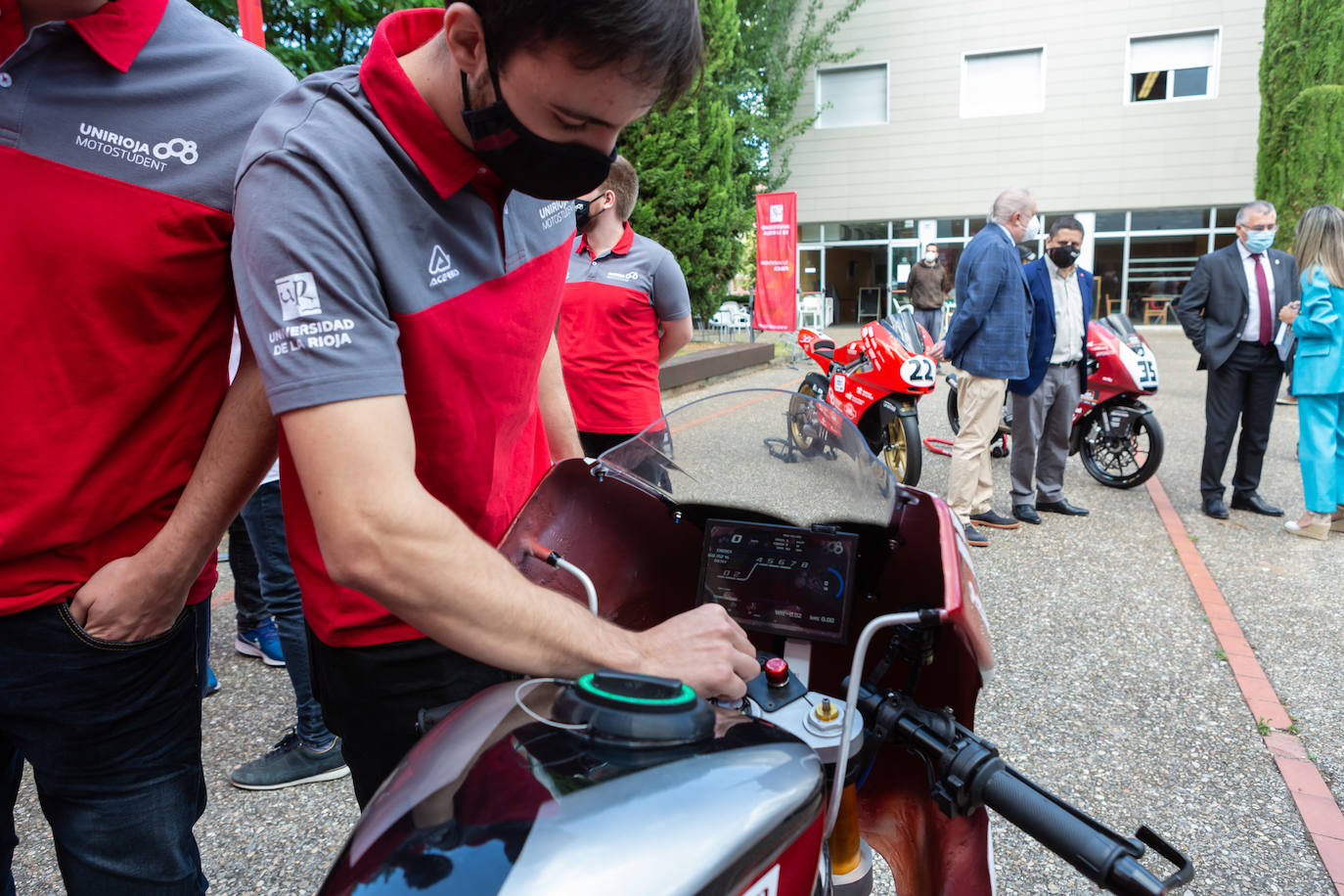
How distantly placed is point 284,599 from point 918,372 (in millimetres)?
4429

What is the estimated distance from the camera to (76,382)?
1150mm

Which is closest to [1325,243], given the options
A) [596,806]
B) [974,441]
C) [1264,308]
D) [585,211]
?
[1264,308]

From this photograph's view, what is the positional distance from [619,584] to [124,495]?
29.2 inches

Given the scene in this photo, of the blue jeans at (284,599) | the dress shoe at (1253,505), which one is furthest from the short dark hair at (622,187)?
the dress shoe at (1253,505)

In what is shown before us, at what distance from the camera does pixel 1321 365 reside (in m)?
5.12

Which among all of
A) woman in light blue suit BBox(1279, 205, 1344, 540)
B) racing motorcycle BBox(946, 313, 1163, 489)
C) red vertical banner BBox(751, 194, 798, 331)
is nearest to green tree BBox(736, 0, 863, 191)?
red vertical banner BBox(751, 194, 798, 331)

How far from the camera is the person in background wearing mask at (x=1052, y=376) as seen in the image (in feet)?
18.3

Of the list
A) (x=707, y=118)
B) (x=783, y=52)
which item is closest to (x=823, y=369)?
(x=707, y=118)

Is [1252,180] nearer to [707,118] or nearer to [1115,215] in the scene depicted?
[1115,215]

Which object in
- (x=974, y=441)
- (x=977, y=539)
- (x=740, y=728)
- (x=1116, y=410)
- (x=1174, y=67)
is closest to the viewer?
(x=740, y=728)

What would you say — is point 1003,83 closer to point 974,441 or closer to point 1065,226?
point 1065,226

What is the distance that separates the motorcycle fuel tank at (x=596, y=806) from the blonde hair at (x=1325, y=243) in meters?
5.85

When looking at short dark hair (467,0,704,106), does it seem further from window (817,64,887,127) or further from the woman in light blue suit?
window (817,64,887,127)

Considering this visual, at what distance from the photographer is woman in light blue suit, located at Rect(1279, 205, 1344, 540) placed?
5.05 m
